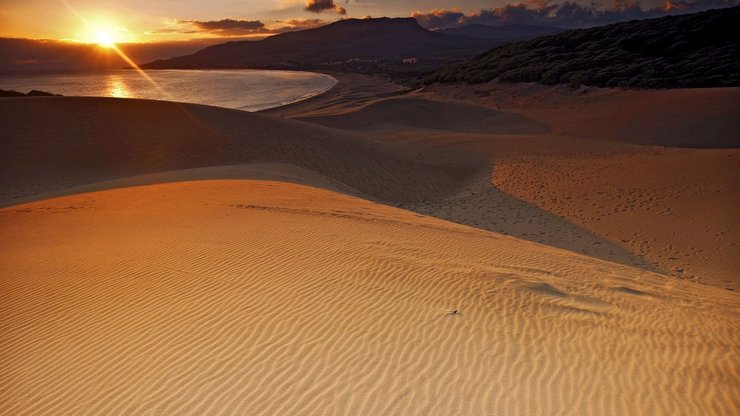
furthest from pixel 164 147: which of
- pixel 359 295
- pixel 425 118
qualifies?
pixel 425 118

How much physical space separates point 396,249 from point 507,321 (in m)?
2.79

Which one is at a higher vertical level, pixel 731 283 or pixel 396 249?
pixel 396 249

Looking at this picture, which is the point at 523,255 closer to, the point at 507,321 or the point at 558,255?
the point at 558,255

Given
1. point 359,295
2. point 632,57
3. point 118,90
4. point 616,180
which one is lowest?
point 616,180

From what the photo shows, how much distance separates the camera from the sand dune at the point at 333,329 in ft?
12.0

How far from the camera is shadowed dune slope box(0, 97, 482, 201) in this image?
1666 centimetres

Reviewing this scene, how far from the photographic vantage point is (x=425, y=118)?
123 ft

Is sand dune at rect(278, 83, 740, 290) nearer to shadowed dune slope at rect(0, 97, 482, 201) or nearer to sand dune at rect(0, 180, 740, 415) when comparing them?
shadowed dune slope at rect(0, 97, 482, 201)

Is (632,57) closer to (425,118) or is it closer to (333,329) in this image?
(425,118)

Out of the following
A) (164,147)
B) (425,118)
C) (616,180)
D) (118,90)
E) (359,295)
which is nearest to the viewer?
(359,295)

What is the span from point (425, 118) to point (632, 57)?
928 inches

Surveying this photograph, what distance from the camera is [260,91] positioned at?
69.5 m

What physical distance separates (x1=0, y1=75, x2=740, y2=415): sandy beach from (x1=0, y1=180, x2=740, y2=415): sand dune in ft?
0.08

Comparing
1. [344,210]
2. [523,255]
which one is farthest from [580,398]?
[344,210]
